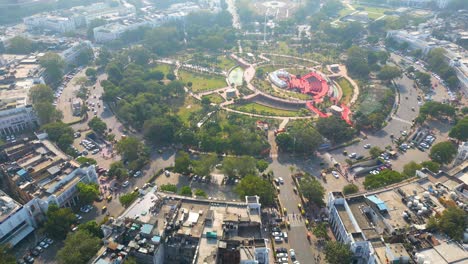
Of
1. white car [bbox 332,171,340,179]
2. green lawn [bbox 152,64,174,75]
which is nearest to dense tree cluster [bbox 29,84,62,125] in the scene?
green lawn [bbox 152,64,174,75]

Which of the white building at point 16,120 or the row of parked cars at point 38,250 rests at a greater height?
the white building at point 16,120

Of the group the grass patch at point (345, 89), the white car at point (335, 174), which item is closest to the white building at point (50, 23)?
the grass patch at point (345, 89)

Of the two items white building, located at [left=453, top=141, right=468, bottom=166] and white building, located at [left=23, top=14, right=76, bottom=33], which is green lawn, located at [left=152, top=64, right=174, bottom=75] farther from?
white building, located at [left=453, top=141, right=468, bottom=166]

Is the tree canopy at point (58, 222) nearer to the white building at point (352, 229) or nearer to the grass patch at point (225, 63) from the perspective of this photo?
the white building at point (352, 229)

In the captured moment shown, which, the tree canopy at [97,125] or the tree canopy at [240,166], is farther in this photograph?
the tree canopy at [97,125]

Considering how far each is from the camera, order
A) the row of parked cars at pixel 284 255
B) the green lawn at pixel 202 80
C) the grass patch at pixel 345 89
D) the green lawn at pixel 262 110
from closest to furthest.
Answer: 1. the row of parked cars at pixel 284 255
2. the green lawn at pixel 262 110
3. the grass patch at pixel 345 89
4. the green lawn at pixel 202 80

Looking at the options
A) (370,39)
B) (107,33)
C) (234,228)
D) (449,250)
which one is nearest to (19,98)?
(107,33)

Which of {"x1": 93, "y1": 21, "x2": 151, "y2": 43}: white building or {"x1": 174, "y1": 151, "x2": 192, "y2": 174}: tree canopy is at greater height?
{"x1": 93, "y1": 21, "x2": 151, "y2": 43}: white building
